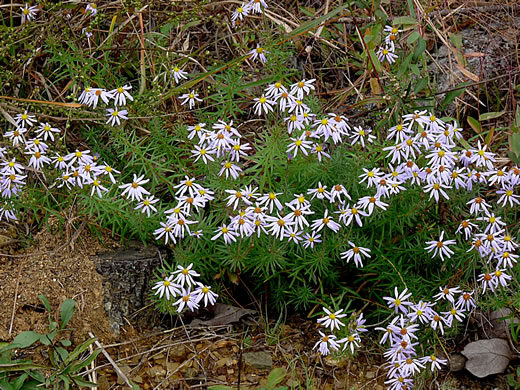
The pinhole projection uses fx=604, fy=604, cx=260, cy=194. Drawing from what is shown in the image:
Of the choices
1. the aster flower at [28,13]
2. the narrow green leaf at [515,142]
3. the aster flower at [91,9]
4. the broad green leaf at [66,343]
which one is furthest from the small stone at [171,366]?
the aster flower at [28,13]

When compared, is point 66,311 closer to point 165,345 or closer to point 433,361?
point 165,345

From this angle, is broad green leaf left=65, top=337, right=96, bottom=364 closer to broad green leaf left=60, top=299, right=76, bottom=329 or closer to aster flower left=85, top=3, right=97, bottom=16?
broad green leaf left=60, top=299, right=76, bottom=329

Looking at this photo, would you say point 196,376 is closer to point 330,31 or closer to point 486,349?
point 486,349

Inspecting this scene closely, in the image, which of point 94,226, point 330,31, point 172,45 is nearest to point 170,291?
point 94,226

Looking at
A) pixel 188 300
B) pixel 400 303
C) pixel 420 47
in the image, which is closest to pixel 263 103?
pixel 420 47

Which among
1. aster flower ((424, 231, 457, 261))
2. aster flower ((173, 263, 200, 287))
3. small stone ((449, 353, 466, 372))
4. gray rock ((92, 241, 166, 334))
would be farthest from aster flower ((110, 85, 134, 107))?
small stone ((449, 353, 466, 372))
